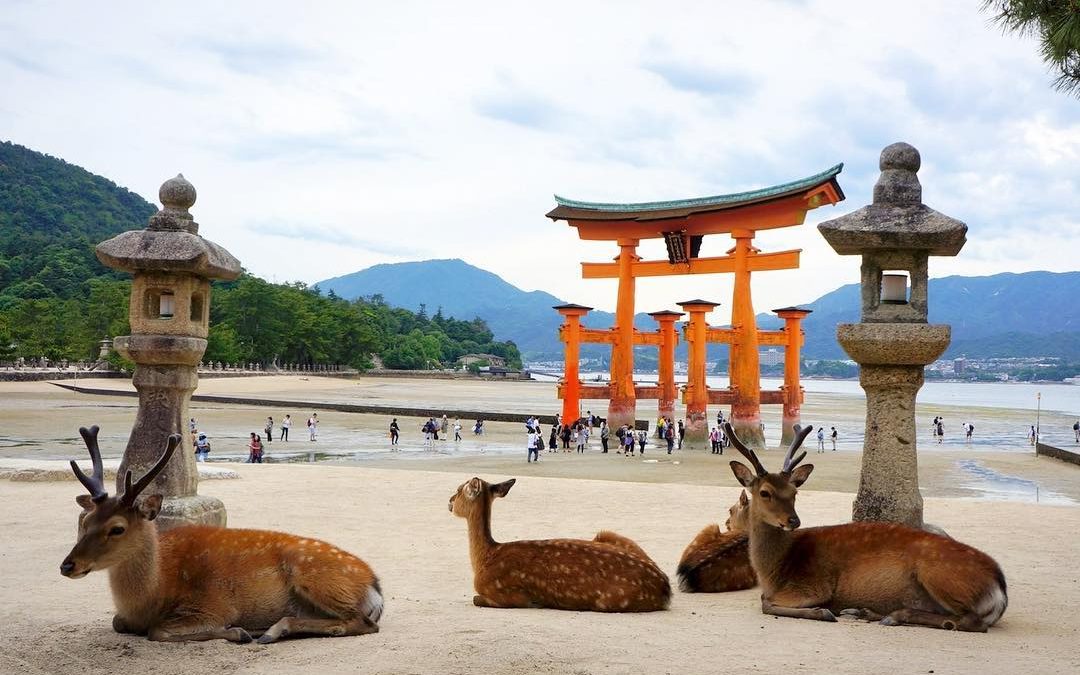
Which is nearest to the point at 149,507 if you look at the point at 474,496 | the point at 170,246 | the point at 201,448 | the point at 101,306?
the point at 474,496

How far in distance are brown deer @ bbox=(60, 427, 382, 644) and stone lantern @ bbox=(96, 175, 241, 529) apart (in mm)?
2963

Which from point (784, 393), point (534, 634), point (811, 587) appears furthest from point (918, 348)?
point (784, 393)

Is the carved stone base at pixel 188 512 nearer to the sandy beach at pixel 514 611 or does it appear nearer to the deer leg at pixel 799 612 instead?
the sandy beach at pixel 514 611

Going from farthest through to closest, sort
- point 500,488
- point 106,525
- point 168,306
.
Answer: point 168,306 < point 500,488 < point 106,525

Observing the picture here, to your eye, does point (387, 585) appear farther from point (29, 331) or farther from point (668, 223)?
point (29, 331)

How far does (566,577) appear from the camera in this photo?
19.7 ft

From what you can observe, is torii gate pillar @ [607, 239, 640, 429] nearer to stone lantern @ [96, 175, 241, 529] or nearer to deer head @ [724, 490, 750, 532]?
stone lantern @ [96, 175, 241, 529]

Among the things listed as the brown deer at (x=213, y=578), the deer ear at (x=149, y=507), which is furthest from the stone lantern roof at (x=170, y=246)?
the deer ear at (x=149, y=507)

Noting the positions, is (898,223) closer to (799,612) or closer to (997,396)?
(799,612)

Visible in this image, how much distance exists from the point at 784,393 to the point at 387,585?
85.3 feet

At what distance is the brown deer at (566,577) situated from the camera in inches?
234

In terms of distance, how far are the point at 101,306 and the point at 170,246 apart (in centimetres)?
6606

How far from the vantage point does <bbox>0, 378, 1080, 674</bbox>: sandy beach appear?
465 cm

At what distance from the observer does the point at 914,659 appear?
4746 mm
